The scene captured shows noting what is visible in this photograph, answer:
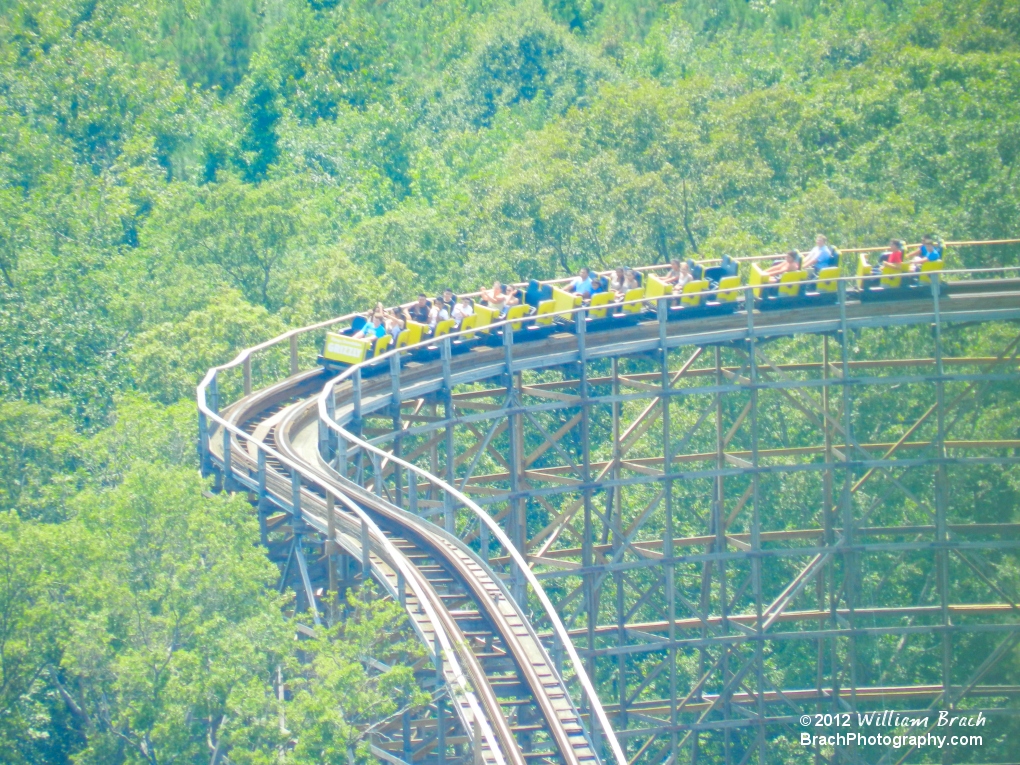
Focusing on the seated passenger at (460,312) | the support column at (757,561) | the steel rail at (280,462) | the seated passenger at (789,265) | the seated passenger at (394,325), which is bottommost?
the support column at (757,561)

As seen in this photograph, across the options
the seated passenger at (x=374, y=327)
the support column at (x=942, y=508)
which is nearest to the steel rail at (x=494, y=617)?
the seated passenger at (x=374, y=327)

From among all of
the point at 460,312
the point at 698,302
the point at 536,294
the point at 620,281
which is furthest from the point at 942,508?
the point at 460,312

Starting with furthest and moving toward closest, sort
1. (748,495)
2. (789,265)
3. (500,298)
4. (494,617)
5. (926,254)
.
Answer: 1. (748,495)
2. (500,298)
3. (926,254)
4. (789,265)
5. (494,617)

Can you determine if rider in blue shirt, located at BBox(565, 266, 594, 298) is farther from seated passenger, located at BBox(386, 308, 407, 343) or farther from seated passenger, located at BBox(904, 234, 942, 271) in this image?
seated passenger, located at BBox(904, 234, 942, 271)

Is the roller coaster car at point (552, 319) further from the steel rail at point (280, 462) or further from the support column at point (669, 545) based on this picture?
the support column at point (669, 545)

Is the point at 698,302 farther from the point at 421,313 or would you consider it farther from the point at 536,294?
the point at 421,313
